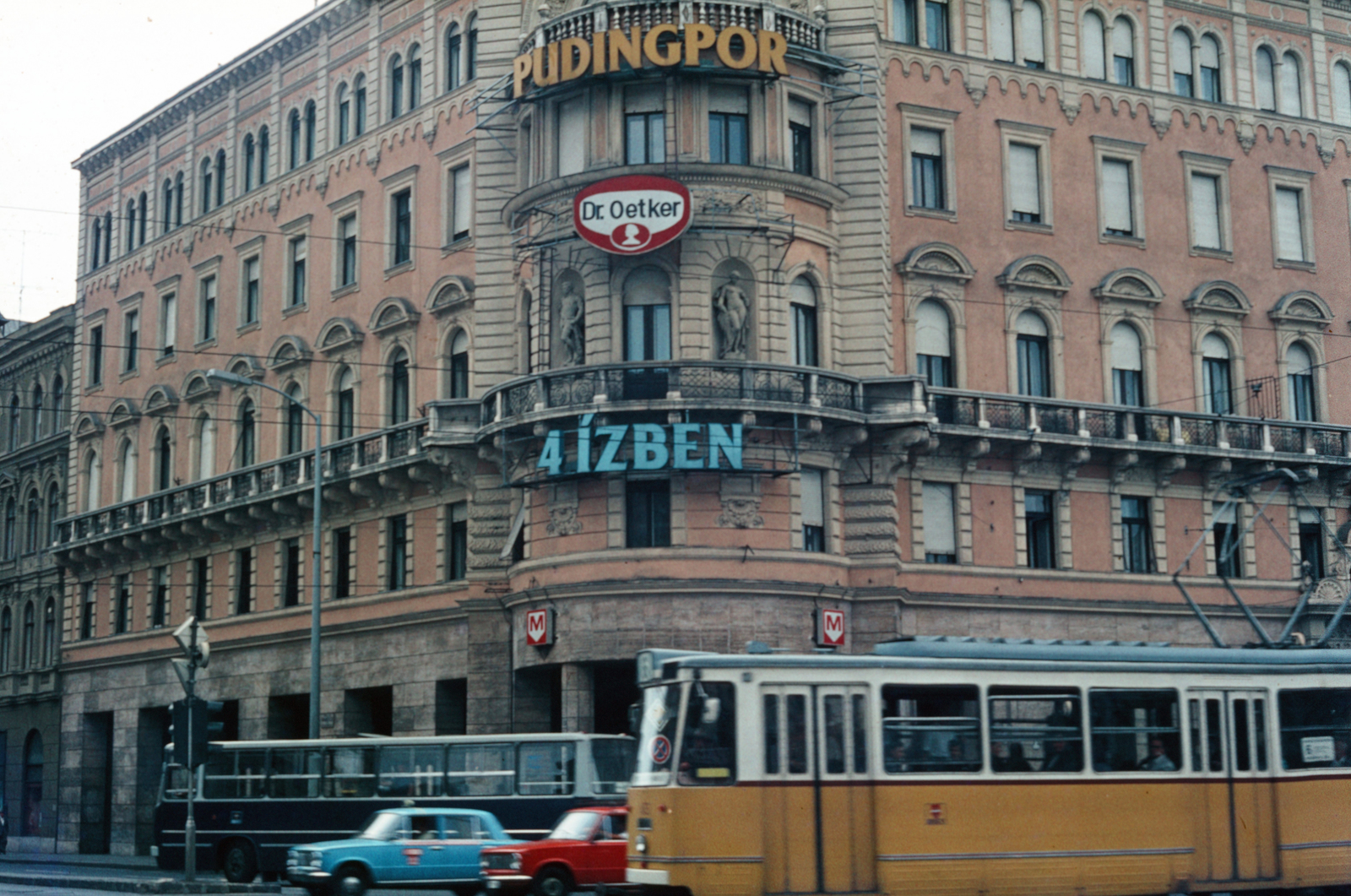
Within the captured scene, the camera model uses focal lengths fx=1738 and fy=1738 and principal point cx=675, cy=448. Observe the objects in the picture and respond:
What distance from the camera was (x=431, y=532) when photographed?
4431 centimetres

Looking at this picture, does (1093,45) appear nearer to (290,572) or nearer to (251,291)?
(251,291)

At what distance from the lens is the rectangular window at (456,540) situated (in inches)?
1711

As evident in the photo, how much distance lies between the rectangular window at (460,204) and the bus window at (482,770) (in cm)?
1501

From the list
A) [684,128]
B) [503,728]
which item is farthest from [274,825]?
[684,128]

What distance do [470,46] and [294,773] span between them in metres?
19.4

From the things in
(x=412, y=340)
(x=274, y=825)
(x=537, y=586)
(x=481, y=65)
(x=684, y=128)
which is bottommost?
(x=274, y=825)

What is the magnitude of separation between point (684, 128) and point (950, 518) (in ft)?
36.9

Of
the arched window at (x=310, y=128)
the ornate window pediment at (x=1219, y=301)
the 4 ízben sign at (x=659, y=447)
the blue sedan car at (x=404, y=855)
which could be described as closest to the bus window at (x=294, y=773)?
the blue sedan car at (x=404, y=855)

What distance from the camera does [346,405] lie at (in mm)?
48375

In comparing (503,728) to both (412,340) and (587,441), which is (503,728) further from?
(412,340)

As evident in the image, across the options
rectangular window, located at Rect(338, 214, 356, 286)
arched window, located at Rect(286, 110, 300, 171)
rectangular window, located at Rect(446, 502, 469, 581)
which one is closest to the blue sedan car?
rectangular window, located at Rect(446, 502, 469, 581)

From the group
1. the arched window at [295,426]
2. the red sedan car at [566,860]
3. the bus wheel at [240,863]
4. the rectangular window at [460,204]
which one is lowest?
the bus wheel at [240,863]

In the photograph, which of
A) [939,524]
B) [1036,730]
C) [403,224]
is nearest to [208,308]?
[403,224]

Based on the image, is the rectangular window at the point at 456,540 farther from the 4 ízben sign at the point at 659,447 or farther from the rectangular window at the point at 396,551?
the 4 ízben sign at the point at 659,447
